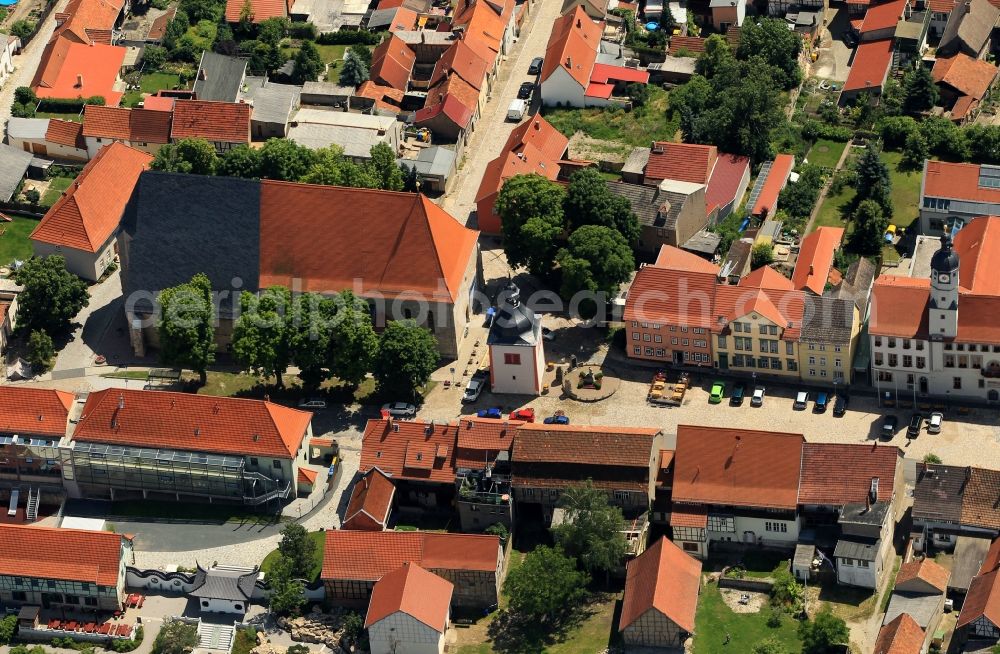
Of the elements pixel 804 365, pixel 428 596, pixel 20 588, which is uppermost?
pixel 804 365

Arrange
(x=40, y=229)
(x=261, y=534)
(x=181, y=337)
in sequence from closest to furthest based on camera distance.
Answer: (x=261, y=534)
(x=181, y=337)
(x=40, y=229)

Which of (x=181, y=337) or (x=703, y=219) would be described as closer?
(x=181, y=337)

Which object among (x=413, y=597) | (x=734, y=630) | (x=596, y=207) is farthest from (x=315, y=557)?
(x=596, y=207)

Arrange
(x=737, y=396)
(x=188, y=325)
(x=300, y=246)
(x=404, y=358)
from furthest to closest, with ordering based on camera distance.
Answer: (x=300, y=246) → (x=188, y=325) → (x=737, y=396) → (x=404, y=358)

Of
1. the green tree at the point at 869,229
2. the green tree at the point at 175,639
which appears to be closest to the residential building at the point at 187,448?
the green tree at the point at 175,639

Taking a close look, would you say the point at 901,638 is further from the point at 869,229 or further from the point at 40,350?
the point at 40,350

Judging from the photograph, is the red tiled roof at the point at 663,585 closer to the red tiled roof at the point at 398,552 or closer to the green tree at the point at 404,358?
the red tiled roof at the point at 398,552

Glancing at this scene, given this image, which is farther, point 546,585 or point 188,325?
point 188,325

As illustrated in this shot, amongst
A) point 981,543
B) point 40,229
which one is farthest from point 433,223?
point 981,543

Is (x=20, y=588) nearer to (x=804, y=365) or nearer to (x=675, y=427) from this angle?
(x=675, y=427)
